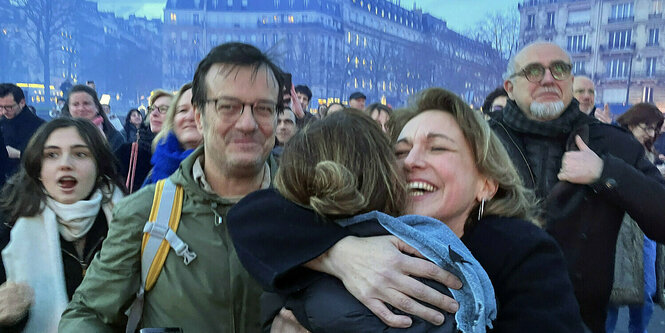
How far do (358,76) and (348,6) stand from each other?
24240 millimetres

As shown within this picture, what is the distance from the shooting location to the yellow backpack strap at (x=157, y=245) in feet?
5.22

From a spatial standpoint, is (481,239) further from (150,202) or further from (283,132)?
(283,132)

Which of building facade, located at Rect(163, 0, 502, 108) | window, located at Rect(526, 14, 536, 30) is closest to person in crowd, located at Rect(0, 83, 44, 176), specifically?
window, located at Rect(526, 14, 536, 30)

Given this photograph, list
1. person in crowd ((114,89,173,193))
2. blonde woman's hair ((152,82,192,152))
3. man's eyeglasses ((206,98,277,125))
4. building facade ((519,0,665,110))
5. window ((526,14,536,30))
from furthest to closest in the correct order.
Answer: building facade ((519,0,665,110)), window ((526,14,536,30)), person in crowd ((114,89,173,193)), blonde woman's hair ((152,82,192,152)), man's eyeglasses ((206,98,277,125))

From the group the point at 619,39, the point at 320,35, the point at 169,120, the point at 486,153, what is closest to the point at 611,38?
the point at 619,39

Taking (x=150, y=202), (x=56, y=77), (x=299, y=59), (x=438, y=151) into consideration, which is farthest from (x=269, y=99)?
(x=56, y=77)

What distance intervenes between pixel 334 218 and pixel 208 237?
22.1 inches

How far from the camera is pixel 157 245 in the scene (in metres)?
1.60

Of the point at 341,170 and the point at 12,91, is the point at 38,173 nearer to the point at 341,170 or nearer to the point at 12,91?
the point at 341,170

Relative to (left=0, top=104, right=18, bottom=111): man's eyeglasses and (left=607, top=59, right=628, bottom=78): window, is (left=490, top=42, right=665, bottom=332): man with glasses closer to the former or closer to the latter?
(left=0, top=104, right=18, bottom=111): man's eyeglasses

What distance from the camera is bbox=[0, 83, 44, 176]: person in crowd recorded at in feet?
18.9

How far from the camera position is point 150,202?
5.48ft

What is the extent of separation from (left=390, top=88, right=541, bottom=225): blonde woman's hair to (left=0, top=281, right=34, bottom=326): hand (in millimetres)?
1809

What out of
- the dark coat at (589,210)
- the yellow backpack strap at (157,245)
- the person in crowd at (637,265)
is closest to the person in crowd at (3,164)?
the yellow backpack strap at (157,245)
